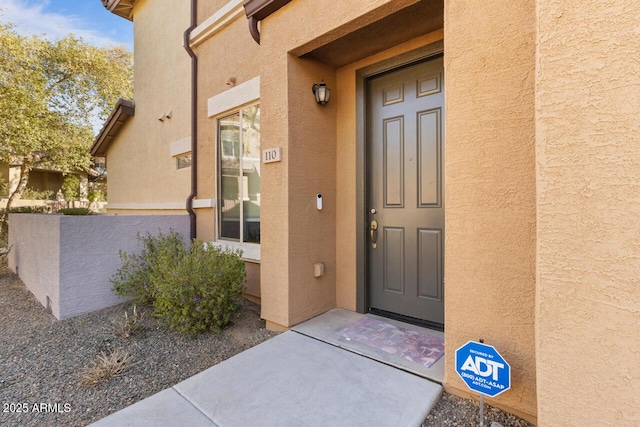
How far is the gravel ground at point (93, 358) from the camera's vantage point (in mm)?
2293

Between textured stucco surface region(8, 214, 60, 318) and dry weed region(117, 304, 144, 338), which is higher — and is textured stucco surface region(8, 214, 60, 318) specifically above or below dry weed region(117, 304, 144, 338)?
above

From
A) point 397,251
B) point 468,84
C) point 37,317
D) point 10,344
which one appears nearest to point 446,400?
point 397,251

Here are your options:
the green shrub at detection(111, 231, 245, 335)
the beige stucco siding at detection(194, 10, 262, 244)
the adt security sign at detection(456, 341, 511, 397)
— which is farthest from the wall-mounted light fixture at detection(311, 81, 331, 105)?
the adt security sign at detection(456, 341, 511, 397)

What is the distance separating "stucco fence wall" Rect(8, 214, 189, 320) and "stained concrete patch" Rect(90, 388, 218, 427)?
105 inches

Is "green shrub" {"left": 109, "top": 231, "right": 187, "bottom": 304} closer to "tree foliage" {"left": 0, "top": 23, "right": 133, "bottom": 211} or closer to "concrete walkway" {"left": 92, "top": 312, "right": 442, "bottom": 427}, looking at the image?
"concrete walkway" {"left": 92, "top": 312, "right": 442, "bottom": 427}

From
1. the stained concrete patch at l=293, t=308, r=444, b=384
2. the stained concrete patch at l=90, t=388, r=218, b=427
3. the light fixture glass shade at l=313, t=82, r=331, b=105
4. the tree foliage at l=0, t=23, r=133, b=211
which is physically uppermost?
the tree foliage at l=0, t=23, r=133, b=211

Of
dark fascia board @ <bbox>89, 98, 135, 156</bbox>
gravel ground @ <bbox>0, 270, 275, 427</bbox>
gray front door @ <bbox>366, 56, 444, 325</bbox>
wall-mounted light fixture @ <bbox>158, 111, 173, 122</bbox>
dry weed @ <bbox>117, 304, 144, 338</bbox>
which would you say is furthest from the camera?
dark fascia board @ <bbox>89, 98, 135, 156</bbox>

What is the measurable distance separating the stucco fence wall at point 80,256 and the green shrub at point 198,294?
4.21ft

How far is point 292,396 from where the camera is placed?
235cm

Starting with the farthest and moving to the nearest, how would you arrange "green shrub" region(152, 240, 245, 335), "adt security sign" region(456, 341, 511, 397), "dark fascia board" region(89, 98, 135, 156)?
"dark fascia board" region(89, 98, 135, 156), "green shrub" region(152, 240, 245, 335), "adt security sign" region(456, 341, 511, 397)

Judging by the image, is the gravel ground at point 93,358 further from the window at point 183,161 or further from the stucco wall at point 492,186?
the window at point 183,161

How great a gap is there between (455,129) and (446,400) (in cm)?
196

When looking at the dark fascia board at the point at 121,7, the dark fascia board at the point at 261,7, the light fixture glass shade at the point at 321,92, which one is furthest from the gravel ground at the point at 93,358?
the dark fascia board at the point at 121,7

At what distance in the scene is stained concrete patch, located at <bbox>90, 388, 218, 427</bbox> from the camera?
2123 mm
